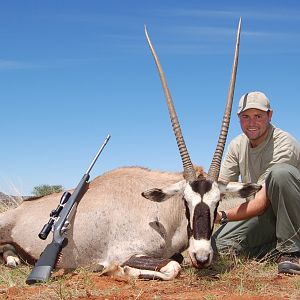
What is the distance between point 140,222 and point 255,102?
1768 millimetres

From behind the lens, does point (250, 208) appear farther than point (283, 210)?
Yes

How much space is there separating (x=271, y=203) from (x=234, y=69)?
60.6 inches

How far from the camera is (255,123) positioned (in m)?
6.23

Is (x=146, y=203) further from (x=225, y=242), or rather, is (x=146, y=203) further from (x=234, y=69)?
(x=234, y=69)

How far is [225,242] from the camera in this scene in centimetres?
677

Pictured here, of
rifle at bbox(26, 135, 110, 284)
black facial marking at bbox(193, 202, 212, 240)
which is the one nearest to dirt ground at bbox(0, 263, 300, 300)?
rifle at bbox(26, 135, 110, 284)

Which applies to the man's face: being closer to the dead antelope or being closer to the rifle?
the dead antelope

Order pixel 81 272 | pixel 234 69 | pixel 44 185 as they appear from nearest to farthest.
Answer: pixel 81 272 < pixel 234 69 < pixel 44 185

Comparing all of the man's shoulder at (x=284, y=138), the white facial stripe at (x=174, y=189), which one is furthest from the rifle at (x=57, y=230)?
the man's shoulder at (x=284, y=138)

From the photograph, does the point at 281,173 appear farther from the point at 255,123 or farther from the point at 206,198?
the point at 206,198

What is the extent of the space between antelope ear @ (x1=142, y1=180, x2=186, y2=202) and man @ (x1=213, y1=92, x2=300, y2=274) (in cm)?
60

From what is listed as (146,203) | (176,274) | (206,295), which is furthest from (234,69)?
(206,295)

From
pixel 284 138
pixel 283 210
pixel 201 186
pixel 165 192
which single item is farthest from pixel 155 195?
pixel 284 138

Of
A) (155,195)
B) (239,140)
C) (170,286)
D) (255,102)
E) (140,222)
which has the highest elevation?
(255,102)
